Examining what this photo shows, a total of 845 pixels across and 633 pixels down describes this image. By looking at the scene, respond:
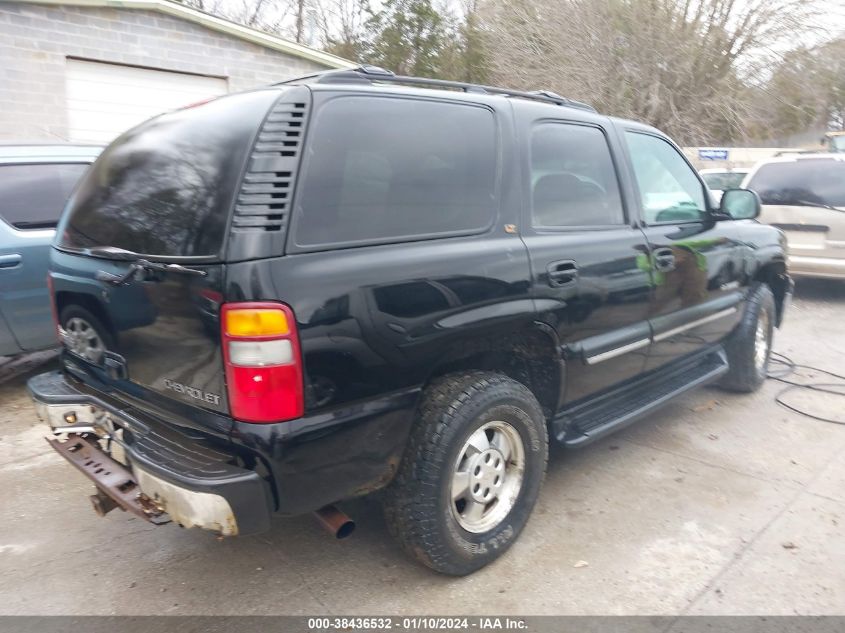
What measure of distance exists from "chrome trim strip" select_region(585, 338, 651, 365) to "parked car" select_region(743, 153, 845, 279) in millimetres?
5452

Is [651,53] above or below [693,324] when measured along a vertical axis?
above

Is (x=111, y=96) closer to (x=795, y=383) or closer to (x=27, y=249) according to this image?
(x=27, y=249)

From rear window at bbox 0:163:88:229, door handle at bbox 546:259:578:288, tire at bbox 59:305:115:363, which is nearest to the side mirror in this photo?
door handle at bbox 546:259:578:288

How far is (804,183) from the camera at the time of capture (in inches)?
316

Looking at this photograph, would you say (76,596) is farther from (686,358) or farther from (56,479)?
(686,358)

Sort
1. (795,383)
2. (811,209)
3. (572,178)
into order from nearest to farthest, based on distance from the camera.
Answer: (572,178), (795,383), (811,209)

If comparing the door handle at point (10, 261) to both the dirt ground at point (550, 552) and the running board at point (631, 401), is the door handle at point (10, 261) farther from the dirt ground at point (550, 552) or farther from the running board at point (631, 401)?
the running board at point (631, 401)

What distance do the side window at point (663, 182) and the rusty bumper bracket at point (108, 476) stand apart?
9.38 feet

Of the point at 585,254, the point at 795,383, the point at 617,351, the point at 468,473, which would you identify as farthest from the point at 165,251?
the point at 795,383

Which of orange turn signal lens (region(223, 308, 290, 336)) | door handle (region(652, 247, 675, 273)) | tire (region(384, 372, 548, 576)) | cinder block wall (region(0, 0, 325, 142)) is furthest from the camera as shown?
cinder block wall (region(0, 0, 325, 142))

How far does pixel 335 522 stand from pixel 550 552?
3.62 feet

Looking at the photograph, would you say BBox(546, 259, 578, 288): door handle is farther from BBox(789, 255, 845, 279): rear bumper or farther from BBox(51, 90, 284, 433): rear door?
BBox(789, 255, 845, 279): rear bumper

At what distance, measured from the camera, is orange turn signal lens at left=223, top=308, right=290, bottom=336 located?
2.13 meters

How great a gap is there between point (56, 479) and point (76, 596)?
1.23 metres
